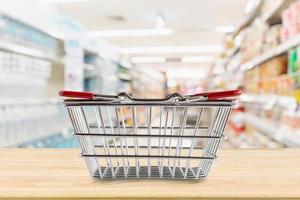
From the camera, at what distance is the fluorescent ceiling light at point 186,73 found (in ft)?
72.5

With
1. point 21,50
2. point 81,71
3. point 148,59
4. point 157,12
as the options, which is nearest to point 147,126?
point 21,50

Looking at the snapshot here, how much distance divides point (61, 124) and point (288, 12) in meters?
2.42

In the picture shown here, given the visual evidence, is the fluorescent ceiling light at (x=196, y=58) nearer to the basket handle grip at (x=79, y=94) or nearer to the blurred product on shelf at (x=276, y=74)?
the blurred product on shelf at (x=276, y=74)

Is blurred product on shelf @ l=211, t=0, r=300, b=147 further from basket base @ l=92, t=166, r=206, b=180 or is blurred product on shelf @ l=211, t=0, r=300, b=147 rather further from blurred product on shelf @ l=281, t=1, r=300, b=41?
basket base @ l=92, t=166, r=206, b=180

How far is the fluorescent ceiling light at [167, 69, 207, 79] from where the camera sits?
2211 cm

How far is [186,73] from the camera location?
23.2m

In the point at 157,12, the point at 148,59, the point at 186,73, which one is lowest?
the point at 186,73

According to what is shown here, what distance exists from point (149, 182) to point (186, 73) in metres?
22.9

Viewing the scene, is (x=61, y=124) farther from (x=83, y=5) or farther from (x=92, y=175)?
(x=83, y=5)

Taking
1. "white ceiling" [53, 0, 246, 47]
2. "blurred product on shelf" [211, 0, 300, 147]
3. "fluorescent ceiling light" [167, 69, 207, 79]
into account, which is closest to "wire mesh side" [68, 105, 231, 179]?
"blurred product on shelf" [211, 0, 300, 147]

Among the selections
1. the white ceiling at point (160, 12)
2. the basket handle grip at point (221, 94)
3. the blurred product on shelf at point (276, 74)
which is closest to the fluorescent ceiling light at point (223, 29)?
the white ceiling at point (160, 12)

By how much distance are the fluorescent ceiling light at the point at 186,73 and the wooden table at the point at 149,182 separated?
20.8 metres

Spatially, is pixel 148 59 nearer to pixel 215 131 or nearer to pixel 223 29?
pixel 223 29

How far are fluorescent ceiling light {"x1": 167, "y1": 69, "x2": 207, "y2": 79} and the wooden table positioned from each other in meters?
20.8
